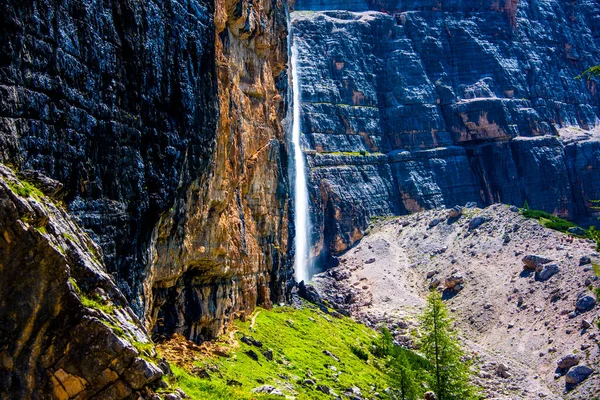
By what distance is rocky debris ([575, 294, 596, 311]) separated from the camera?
86875 millimetres

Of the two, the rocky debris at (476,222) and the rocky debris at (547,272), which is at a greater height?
the rocky debris at (476,222)

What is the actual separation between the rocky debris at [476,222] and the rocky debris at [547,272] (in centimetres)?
2209

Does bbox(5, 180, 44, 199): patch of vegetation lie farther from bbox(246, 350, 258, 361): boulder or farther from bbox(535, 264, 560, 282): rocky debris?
bbox(535, 264, 560, 282): rocky debris

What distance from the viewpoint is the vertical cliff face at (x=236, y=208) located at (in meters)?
49.5

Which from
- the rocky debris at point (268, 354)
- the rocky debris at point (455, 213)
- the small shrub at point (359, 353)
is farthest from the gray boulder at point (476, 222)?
the rocky debris at point (268, 354)

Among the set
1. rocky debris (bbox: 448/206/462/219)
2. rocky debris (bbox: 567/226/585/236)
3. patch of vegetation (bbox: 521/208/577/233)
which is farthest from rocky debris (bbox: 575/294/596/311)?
rocky debris (bbox: 448/206/462/219)

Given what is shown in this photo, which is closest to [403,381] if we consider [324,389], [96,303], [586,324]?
[324,389]

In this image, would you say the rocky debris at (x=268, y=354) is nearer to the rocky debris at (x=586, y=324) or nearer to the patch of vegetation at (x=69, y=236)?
the patch of vegetation at (x=69, y=236)

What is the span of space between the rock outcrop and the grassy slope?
38.1 feet

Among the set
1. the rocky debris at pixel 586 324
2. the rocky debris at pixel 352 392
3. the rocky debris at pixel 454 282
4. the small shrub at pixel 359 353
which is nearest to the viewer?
the rocky debris at pixel 352 392

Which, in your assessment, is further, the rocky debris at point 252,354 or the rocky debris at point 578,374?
the rocky debris at point 578,374

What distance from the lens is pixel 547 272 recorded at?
9862 centimetres

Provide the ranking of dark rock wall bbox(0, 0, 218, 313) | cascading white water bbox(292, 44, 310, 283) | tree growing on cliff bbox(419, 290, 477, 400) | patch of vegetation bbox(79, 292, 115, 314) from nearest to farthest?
patch of vegetation bbox(79, 292, 115, 314) < dark rock wall bbox(0, 0, 218, 313) < tree growing on cliff bbox(419, 290, 477, 400) < cascading white water bbox(292, 44, 310, 283)

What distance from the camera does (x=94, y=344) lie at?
80.5 feet
